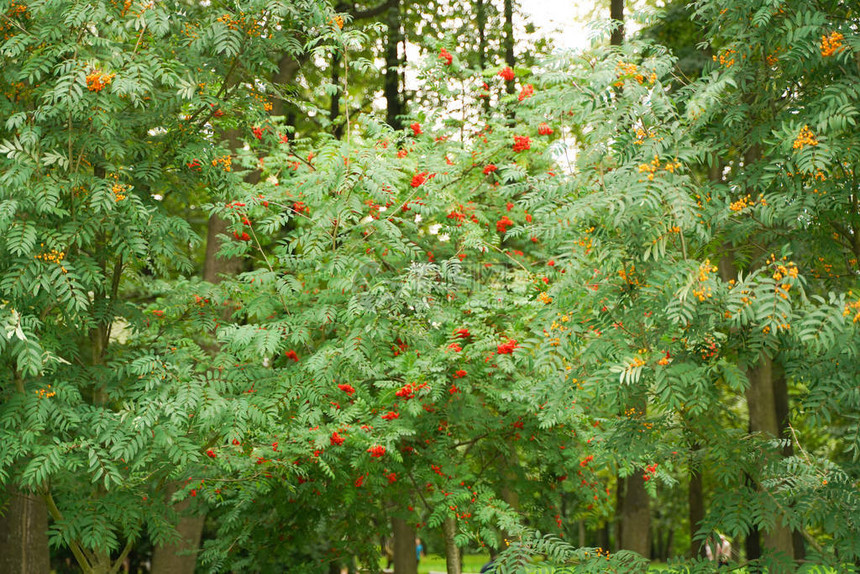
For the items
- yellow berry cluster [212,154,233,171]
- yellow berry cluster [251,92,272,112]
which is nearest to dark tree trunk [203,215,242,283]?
yellow berry cluster [251,92,272,112]

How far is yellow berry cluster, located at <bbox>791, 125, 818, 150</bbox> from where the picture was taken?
15.3ft

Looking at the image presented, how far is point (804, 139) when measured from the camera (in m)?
4.67

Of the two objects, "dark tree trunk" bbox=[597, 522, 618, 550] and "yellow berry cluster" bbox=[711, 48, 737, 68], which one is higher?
"yellow berry cluster" bbox=[711, 48, 737, 68]

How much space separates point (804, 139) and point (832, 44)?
0.66 m

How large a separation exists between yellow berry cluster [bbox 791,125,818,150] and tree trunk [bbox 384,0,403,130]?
9.45 meters

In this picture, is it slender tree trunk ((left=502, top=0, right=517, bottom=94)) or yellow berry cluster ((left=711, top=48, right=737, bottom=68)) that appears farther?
slender tree trunk ((left=502, top=0, right=517, bottom=94))

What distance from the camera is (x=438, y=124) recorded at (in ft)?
32.1

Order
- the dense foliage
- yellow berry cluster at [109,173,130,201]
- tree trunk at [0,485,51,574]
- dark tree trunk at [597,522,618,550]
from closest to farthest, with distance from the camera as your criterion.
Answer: the dense foliage → yellow berry cluster at [109,173,130,201] → tree trunk at [0,485,51,574] → dark tree trunk at [597,522,618,550]

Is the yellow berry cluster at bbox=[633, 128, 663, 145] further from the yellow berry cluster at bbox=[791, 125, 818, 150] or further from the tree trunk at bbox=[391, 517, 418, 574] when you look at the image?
the tree trunk at bbox=[391, 517, 418, 574]

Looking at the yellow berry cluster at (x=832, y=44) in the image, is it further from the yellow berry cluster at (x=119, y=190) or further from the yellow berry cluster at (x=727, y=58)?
the yellow berry cluster at (x=119, y=190)

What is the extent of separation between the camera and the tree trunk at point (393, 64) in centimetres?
1401

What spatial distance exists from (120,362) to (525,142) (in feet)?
15.5

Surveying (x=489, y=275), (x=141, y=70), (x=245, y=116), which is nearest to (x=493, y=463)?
(x=489, y=275)

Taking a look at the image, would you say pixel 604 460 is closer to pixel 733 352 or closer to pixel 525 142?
pixel 733 352
